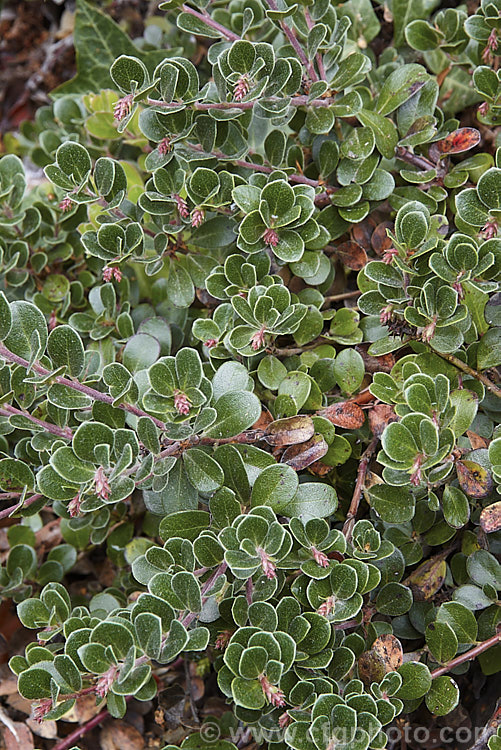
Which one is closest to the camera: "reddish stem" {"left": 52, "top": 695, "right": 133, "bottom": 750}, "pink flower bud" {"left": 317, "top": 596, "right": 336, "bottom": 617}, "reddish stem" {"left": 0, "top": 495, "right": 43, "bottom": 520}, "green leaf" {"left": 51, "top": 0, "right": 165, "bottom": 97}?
"pink flower bud" {"left": 317, "top": 596, "right": 336, "bottom": 617}

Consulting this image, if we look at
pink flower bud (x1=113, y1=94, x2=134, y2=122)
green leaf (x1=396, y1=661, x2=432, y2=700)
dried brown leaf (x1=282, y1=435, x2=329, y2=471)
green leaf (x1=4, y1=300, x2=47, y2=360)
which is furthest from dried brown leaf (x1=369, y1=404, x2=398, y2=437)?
pink flower bud (x1=113, y1=94, x2=134, y2=122)

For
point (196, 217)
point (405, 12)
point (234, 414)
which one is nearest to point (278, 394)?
point (234, 414)

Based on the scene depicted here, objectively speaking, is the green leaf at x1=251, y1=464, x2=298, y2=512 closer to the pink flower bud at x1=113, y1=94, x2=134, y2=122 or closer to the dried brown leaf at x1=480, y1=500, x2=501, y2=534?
the dried brown leaf at x1=480, y1=500, x2=501, y2=534

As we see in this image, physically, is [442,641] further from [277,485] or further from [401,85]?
[401,85]

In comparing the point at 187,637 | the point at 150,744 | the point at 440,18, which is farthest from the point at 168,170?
the point at 150,744

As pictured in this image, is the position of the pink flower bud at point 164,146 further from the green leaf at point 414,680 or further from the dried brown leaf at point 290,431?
the green leaf at point 414,680

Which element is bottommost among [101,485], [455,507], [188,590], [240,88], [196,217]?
[455,507]

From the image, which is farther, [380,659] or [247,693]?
[380,659]

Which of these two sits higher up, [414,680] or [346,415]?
[346,415]
